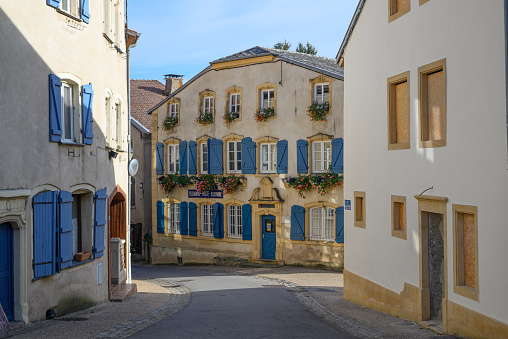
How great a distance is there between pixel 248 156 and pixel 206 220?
4.08 metres

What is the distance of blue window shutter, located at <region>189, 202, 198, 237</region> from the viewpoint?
1214 inches

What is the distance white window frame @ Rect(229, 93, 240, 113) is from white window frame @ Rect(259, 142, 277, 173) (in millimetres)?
2236

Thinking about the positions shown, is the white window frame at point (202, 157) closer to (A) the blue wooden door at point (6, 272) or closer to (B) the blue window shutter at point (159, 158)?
(B) the blue window shutter at point (159, 158)

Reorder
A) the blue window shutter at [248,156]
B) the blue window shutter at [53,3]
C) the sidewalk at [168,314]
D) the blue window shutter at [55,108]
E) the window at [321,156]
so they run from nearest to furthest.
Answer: the sidewalk at [168,314] < the blue window shutter at [53,3] < the blue window shutter at [55,108] < the window at [321,156] < the blue window shutter at [248,156]

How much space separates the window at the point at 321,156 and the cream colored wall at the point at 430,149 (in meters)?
9.55

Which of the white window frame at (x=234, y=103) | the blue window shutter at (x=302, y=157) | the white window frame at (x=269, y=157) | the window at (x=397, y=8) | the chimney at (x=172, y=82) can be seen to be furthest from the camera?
the chimney at (x=172, y=82)

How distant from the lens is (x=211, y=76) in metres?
30.5

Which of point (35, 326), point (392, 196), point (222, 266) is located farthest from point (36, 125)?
point (222, 266)

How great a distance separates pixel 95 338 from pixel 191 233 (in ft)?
66.1

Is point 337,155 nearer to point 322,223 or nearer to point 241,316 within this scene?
point 322,223

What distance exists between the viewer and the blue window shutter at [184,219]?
102ft

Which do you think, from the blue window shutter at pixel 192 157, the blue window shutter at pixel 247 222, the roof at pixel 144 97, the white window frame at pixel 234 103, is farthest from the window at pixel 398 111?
the roof at pixel 144 97

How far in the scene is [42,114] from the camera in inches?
482

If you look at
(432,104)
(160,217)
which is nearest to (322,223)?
(160,217)
